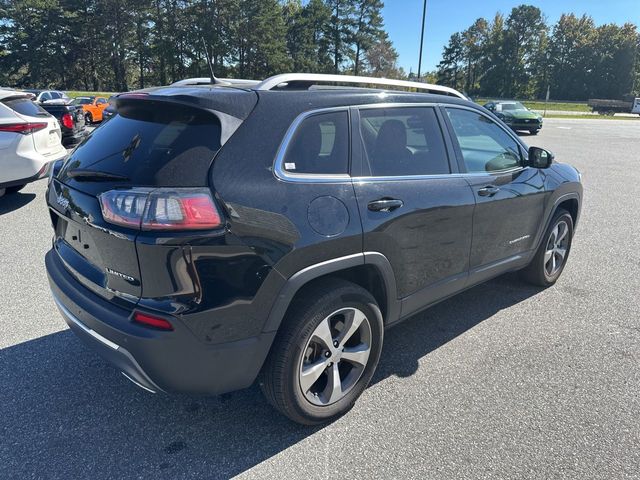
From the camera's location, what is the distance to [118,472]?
2.20 meters

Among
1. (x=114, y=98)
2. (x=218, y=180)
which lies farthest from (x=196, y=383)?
(x=114, y=98)

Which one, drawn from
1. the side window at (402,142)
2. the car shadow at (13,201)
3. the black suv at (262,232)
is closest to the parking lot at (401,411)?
the black suv at (262,232)

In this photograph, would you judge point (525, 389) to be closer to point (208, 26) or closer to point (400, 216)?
point (400, 216)

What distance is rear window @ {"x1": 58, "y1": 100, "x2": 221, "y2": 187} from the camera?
2.02 meters

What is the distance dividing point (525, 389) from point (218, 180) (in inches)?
90.1

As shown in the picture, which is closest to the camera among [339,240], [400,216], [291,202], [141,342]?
[141,342]

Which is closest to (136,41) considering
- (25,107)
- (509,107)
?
(509,107)

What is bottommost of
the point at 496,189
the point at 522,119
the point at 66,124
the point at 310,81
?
the point at 522,119

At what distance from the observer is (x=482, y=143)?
3643mm

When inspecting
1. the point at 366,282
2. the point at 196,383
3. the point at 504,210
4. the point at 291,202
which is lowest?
the point at 196,383

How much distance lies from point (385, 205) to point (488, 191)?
3.75ft

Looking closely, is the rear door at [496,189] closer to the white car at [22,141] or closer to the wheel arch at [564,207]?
the wheel arch at [564,207]

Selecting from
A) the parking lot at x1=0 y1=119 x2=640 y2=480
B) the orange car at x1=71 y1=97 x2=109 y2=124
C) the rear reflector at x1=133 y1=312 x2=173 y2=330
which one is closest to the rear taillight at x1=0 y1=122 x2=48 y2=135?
the parking lot at x1=0 y1=119 x2=640 y2=480

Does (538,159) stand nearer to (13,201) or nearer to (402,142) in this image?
(402,142)
